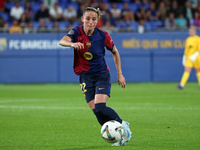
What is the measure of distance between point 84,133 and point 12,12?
17180 millimetres

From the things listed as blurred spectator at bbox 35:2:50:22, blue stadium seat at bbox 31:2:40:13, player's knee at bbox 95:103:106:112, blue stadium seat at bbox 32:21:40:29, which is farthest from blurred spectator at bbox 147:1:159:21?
player's knee at bbox 95:103:106:112

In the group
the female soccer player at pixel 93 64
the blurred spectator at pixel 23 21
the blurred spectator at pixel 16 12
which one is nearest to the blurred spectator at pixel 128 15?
the blurred spectator at pixel 23 21

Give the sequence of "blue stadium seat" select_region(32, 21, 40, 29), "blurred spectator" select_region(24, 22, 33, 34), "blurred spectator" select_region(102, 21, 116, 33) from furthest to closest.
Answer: "blue stadium seat" select_region(32, 21, 40, 29)
"blurred spectator" select_region(24, 22, 33, 34)
"blurred spectator" select_region(102, 21, 116, 33)

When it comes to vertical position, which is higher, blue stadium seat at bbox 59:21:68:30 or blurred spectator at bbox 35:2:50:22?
blurred spectator at bbox 35:2:50:22

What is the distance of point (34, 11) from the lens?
2400 cm

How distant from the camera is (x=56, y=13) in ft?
75.9

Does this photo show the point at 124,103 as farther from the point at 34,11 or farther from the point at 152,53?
the point at 34,11

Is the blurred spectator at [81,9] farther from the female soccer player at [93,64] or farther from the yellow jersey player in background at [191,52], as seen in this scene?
the female soccer player at [93,64]

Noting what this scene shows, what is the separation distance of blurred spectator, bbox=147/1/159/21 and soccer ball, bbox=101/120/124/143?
17866mm

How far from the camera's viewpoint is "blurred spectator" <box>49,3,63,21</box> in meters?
22.8

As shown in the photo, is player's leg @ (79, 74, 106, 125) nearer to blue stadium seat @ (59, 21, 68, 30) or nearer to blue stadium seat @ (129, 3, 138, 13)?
blue stadium seat @ (59, 21, 68, 30)

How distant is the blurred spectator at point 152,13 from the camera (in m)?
23.2

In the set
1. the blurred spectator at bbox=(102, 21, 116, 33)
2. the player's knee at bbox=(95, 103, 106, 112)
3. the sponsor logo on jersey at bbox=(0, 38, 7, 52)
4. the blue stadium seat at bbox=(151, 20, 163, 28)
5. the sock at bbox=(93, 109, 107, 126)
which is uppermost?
the blue stadium seat at bbox=(151, 20, 163, 28)

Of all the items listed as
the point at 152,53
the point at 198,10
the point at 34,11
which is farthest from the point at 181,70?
the point at 34,11
